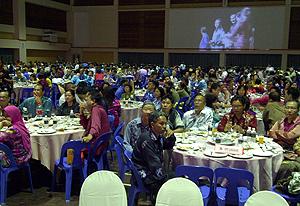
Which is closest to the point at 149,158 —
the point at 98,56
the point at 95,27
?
the point at 98,56

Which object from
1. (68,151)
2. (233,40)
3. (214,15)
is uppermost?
(214,15)

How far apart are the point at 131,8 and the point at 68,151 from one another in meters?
24.7

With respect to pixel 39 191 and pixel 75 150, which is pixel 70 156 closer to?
pixel 75 150

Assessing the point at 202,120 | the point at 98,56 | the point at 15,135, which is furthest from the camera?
the point at 98,56

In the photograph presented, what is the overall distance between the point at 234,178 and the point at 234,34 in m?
22.7

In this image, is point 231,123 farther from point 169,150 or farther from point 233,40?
point 233,40

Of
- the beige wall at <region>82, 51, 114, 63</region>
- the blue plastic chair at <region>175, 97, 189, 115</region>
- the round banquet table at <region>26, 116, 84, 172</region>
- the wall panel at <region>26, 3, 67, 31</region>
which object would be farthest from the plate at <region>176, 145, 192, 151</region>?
the beige wall at <region>82, 51, 114, 63</region>

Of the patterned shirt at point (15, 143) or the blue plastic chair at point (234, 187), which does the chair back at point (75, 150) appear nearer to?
the patterned shirt at point (15, 143)

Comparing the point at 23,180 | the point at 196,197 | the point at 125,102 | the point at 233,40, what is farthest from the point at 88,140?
the point at 233,40

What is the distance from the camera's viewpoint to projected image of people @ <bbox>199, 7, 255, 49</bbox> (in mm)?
24375

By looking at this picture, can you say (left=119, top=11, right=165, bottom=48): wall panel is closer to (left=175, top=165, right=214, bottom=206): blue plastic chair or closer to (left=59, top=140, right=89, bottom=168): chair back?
(left=59, top=140, right=89, bottom=168): chair back

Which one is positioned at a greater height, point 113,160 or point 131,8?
point 131,8

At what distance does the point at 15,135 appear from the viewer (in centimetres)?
446

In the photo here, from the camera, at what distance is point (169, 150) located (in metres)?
4.37
